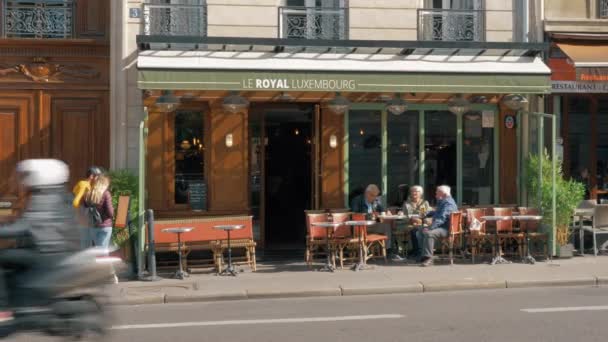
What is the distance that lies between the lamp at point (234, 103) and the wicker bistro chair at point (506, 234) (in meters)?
4.71

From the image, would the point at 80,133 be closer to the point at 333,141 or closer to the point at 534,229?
the point at 333,141

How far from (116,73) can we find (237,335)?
689 centimetres

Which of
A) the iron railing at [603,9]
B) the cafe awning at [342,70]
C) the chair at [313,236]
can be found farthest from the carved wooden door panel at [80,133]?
the iron railing at [603,9]

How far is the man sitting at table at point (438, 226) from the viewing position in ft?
44.5

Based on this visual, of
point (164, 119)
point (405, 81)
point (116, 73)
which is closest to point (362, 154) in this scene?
point (405, 81)

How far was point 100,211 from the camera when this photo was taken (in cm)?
1226

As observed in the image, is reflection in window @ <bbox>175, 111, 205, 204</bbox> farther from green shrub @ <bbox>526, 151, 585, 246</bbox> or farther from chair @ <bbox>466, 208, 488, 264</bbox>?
green shrub @ <bbox>526, 151, 585, 246</bbox>

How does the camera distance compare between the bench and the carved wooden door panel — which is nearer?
the bench

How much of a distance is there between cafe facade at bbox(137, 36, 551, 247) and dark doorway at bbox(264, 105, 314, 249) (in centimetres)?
2

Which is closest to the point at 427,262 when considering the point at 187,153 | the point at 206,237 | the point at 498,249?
the point at 498,249

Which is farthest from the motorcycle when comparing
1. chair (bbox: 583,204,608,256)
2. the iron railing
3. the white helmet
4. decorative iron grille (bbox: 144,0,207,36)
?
the iron railing

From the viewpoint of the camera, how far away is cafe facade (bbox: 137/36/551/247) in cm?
1309

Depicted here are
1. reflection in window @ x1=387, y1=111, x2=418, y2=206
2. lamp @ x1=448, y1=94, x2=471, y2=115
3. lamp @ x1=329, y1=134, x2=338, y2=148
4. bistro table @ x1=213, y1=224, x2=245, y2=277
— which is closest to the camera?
bistro table @ x1=213, y1=224, x2=245, y2=277

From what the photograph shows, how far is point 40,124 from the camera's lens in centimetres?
1427
